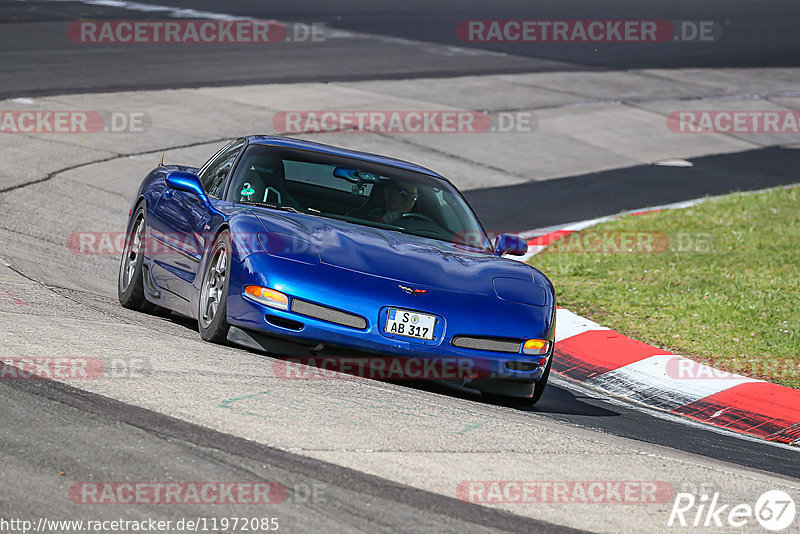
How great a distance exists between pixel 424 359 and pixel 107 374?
1770 millimetres

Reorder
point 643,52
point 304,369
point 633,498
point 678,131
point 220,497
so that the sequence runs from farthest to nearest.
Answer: point 643,52 < point 678,131 < point 304,369 < point 633,498 < point 220,497

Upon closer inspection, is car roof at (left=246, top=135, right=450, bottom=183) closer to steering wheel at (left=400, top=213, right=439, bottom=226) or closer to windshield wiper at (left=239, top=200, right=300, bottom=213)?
steering wheel at (left=400, top=213, right=439, bottom=226)

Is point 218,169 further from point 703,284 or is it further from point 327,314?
point 703,284

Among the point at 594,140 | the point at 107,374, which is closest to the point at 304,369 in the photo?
the point at 107,374

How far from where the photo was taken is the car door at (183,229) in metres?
7.30

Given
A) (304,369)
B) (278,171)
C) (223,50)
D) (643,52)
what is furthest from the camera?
(643,52)

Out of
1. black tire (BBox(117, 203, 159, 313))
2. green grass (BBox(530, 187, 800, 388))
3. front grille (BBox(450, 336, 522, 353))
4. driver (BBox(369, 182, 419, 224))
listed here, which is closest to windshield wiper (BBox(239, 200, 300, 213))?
driver (BBox(369, 182, 419, 224))

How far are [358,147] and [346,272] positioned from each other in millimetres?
9831

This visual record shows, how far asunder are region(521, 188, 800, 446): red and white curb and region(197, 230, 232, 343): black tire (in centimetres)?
277

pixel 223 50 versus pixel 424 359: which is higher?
pixel 223 50

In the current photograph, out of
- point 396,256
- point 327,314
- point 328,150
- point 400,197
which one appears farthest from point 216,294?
point 328,150

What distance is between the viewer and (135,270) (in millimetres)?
8156

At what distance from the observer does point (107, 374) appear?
534 cm

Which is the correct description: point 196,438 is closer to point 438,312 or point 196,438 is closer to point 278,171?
point 438,312
